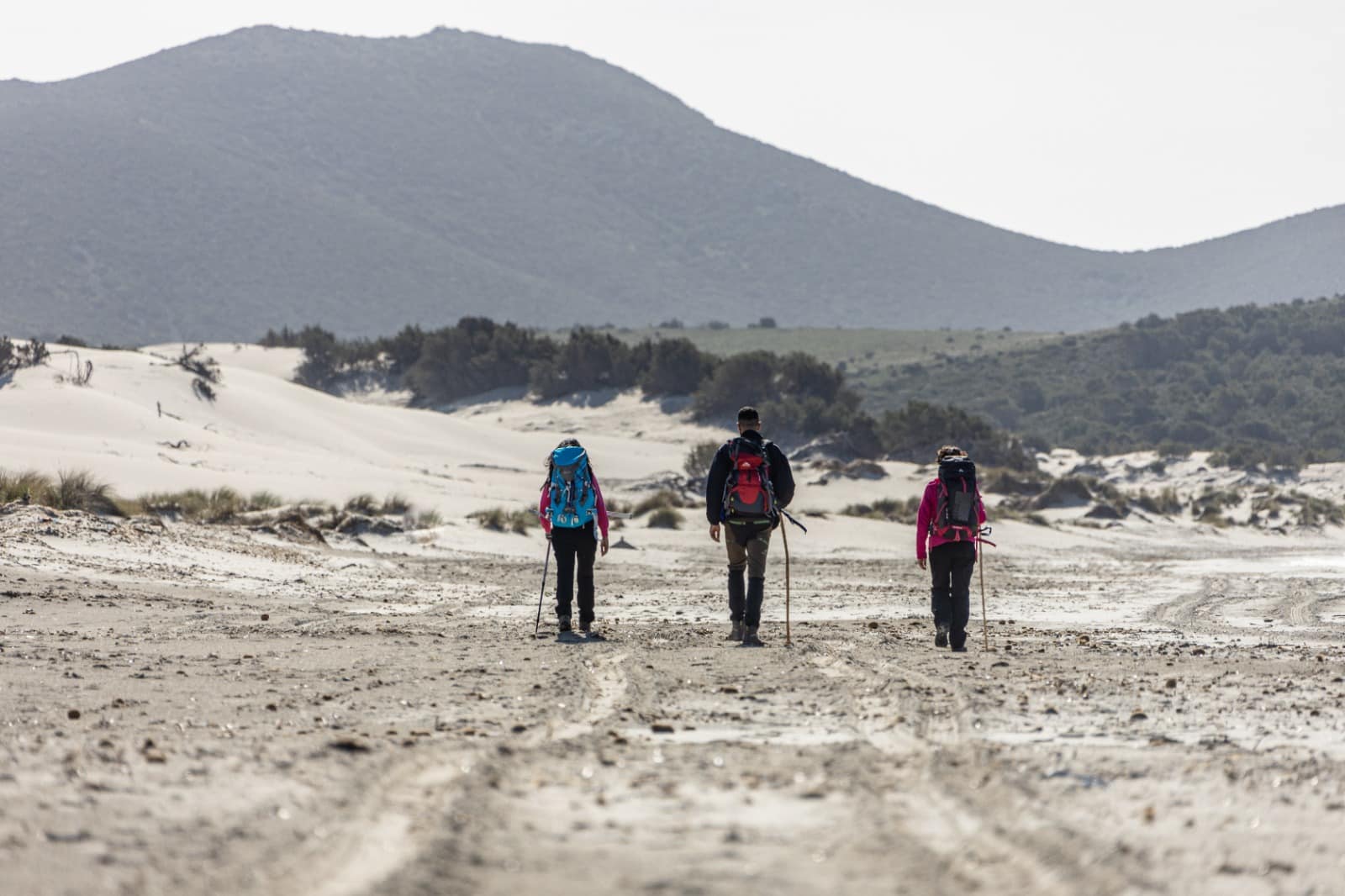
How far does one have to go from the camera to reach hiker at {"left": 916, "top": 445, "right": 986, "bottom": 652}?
431 inches

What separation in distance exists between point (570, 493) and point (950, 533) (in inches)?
110

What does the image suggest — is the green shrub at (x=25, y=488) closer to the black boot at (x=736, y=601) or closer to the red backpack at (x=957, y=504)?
the black boot at (x=736, y=601)

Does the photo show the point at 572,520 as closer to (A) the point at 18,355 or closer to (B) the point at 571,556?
(B) the point at 571,556

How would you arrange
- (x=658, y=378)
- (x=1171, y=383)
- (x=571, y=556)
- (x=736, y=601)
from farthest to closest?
(x=1171, y=383), (x=658, y=378), (x=571, y=556), (x=736, y=601)

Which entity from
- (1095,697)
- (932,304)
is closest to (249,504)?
(1095,697)

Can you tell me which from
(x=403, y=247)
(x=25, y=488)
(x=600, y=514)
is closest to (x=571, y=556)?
(x=600, y=514)

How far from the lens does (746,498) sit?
434 inches

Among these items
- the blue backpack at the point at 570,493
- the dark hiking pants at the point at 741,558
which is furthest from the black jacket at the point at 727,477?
the blue backpack at the point at 570,493

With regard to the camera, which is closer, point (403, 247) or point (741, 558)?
point (741, 558)

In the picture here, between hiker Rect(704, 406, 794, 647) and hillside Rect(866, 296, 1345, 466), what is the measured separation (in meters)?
39.3

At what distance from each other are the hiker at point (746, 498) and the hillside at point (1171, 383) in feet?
129

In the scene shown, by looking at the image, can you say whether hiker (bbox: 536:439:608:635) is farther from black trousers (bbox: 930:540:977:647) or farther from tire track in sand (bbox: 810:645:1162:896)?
tire track in sand (bbox: 810:645:1162:896)

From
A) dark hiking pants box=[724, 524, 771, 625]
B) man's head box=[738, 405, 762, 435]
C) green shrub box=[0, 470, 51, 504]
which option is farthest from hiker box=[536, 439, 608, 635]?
green shrub box=[0, 470, 51, 504]

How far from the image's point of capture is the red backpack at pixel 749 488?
11.0 m
